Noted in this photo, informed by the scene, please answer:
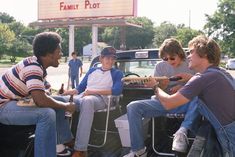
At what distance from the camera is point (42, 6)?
92.4ft

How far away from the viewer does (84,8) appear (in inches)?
1063

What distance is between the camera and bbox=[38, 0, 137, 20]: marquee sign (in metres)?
24.8

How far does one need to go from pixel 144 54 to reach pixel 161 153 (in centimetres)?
170

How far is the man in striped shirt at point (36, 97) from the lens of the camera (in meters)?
3.25

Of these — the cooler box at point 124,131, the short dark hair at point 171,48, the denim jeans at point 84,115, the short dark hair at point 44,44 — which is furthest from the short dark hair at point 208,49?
the denim jeans at point 84,115

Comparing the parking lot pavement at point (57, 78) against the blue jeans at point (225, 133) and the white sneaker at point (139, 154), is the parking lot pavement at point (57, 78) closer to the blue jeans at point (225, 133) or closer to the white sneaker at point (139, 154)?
the white sneaker at point (139, 154)

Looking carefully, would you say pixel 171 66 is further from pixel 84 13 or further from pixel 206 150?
pixel 84 13

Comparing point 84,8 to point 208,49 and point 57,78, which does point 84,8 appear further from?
point 208,49

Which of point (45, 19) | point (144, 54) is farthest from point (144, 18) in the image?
point (144, 54)

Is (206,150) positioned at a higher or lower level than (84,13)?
lower

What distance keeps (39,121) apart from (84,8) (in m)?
24.3

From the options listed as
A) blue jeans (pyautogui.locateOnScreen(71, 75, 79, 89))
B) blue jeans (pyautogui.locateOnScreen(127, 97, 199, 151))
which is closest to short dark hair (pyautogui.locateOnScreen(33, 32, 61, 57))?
blue jeans (pyautogui.locateOnScreen(127, 97, 199, 151))

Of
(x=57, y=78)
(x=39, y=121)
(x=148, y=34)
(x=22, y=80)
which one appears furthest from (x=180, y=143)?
(x=148, y=34)

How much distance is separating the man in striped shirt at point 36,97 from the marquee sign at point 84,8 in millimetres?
21004
